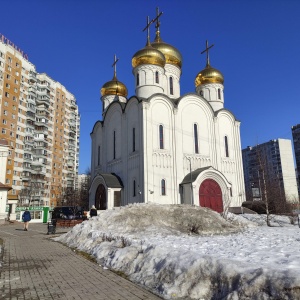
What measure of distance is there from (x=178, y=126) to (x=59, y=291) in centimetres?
2131

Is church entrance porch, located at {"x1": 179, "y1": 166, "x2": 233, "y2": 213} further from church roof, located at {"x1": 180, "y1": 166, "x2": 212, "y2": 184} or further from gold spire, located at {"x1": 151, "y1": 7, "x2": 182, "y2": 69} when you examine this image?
gold spire, located at {"x1": 151, "y1": 7, "x2": 182, "y2": 69}

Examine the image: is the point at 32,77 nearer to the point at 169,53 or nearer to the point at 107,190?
the point at 169,53

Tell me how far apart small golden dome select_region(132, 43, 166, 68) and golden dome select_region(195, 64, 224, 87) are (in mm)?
5272

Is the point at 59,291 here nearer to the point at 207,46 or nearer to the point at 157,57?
the point at 157,57

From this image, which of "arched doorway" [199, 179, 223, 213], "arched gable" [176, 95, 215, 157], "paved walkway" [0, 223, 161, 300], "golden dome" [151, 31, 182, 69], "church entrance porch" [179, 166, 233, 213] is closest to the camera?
"paved walkway" [0, 223, 161, 300]

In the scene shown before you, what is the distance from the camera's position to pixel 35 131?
55000 mm

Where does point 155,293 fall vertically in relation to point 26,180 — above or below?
below

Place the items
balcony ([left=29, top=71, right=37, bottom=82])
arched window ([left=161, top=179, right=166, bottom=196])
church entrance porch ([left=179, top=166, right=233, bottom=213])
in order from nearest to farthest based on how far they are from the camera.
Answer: church entrance porch ([left=179, top=166, right=233, bottom=213]) < arched window ([left=161, top=179, right=166, bottom=196]) < balcony ([left=29, top=71, right=37, bottom=82])

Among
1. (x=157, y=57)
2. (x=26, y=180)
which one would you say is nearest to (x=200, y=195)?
(x=157, y=57)

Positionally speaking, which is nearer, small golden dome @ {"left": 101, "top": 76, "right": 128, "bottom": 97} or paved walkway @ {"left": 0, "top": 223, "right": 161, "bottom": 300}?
paved walkway @ {"left": 0, "top": 223, "right": 161, "bottom": 300}

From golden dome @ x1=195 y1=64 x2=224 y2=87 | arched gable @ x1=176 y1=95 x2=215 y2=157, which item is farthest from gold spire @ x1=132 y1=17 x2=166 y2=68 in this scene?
golden dome @ x1=195 y1=64 x2=224 y2=87

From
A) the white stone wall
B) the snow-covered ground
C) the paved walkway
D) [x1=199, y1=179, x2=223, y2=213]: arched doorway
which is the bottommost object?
the paved walkway

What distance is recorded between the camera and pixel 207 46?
111 feet

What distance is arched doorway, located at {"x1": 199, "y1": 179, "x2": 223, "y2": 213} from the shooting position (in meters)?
24.5
